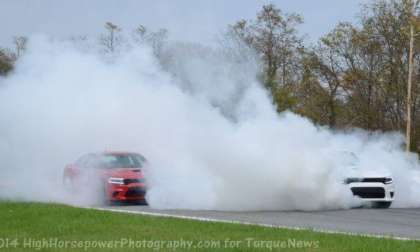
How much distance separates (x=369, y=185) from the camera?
18.0 metres

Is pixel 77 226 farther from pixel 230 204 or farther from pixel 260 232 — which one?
pixel 230 204

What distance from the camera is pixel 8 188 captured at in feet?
59.3

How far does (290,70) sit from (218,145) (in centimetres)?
2303

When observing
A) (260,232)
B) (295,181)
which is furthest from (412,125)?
(260,232)

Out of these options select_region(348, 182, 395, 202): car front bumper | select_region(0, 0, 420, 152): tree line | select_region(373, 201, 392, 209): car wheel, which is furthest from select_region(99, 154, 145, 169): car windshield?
select_region(0, 0, 420, 152): tree line

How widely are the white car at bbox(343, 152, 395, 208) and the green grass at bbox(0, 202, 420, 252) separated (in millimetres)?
6711

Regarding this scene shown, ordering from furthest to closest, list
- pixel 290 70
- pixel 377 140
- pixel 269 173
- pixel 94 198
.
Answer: pixel 290 70 → pixel 377 140 → pixel 94 198 → pixel 269 173

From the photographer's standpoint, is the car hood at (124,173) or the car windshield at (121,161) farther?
the car windshield at (121,161)

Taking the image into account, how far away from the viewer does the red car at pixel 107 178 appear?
17172 mm

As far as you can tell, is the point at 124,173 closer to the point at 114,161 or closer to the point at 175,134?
the point at 114,161

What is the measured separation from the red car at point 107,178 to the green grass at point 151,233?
423cm

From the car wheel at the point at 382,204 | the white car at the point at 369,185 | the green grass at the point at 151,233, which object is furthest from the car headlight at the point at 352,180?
the green grass at the point at 151,233

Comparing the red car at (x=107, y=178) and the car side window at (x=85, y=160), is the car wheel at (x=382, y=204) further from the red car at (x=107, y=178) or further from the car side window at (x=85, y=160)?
the car side window at (x=85, y=160)

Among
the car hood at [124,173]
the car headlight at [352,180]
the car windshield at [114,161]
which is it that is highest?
the car windshield at [114,161]
